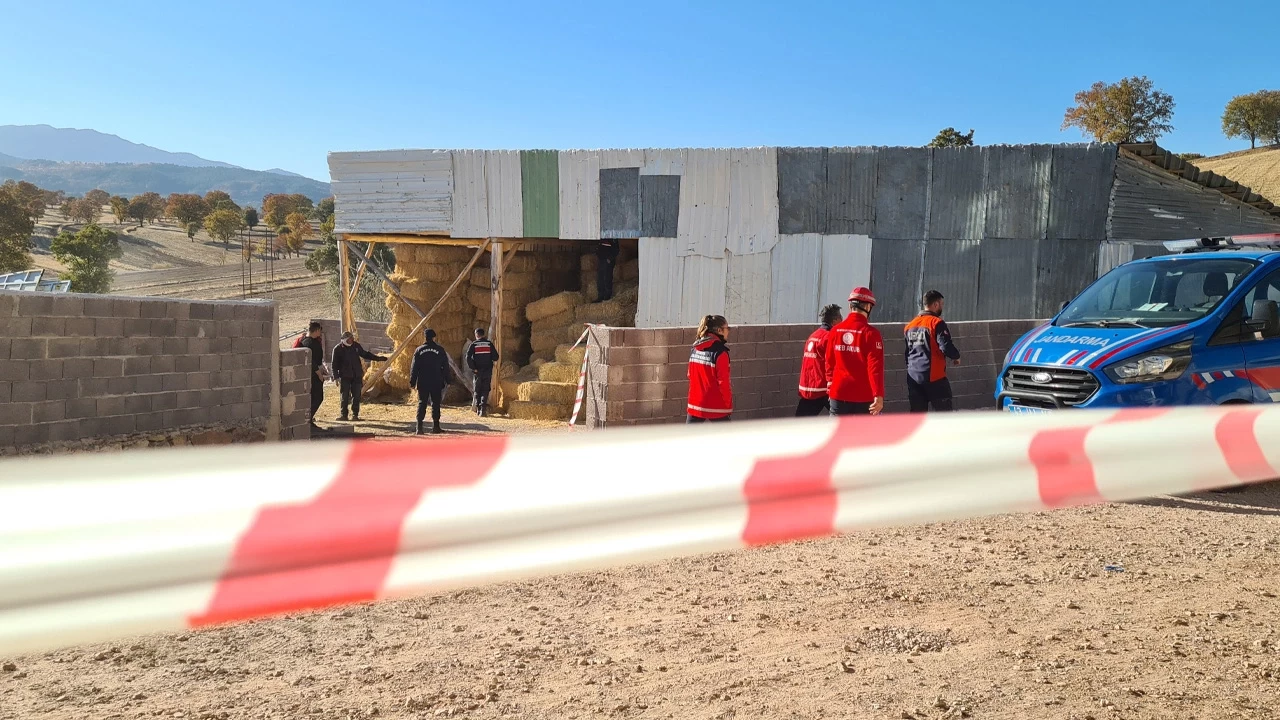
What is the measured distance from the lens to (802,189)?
63.2 ft

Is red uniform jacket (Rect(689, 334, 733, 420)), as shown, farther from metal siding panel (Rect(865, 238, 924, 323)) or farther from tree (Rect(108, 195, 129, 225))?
tree (Rect(108, 195, 129, 225))

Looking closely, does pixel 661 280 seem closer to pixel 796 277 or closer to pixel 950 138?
pixel 796 277

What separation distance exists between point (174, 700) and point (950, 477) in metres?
3.27

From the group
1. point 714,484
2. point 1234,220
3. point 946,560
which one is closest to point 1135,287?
point 946,560

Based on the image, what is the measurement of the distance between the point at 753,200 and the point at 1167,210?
735cm

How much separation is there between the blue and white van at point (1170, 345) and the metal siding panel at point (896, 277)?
950 centimetres

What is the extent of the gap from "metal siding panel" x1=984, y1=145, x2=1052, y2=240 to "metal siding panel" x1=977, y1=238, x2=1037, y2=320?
0.21 meters

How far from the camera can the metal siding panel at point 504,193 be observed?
21031 millimetres

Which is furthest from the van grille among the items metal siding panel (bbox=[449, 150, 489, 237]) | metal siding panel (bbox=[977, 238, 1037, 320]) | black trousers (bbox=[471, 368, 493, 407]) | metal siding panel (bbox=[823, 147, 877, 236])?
metal siding panel (bbox=[449, 150, 489, 237])

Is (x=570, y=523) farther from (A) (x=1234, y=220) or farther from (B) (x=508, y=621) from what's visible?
(A) (x=1234, y=220)

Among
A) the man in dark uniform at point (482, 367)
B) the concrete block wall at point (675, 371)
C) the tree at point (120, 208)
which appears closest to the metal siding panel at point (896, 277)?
the concrete block wall at point (675, 371)

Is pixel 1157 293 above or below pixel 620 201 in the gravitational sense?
below

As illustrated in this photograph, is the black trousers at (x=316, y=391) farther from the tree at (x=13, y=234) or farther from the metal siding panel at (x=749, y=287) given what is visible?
the tree at (x=13, y=234)

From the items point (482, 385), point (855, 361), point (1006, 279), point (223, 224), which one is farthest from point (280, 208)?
point (855, 361)
